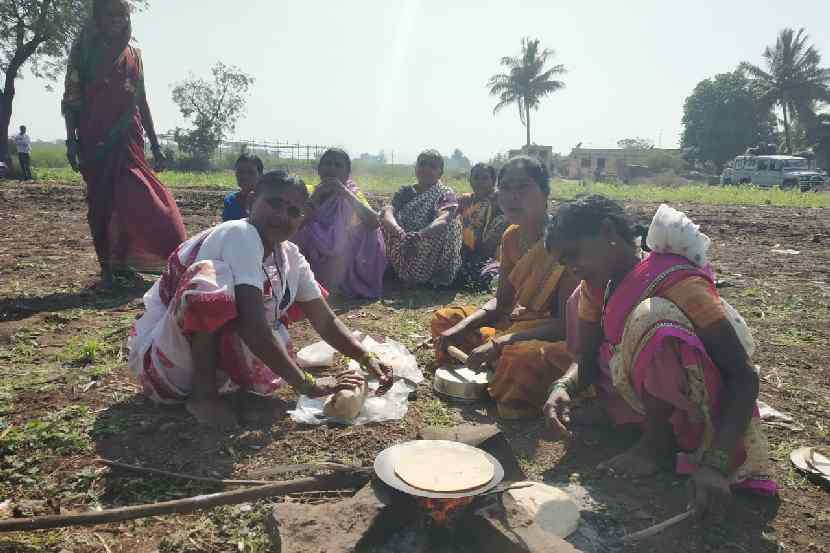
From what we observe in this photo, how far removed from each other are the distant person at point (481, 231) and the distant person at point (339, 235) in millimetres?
1029

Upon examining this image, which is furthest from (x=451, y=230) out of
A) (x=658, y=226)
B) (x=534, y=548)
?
(x=534, y=548)

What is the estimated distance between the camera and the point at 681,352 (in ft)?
7.09

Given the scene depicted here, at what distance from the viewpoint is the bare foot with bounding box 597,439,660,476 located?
2410mm

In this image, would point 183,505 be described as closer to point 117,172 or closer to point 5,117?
point 117,172

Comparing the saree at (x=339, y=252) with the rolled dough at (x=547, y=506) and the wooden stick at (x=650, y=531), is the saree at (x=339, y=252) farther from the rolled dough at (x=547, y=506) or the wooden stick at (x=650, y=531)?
the wooden stick at (x=650, y=531)

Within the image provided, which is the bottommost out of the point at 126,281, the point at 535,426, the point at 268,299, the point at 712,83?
the point at 535,426

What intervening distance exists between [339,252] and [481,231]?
166cm

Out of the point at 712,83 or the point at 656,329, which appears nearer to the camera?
the point at 656,329

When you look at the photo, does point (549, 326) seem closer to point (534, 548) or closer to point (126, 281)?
point (534, 548)

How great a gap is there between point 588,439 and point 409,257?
136 inches

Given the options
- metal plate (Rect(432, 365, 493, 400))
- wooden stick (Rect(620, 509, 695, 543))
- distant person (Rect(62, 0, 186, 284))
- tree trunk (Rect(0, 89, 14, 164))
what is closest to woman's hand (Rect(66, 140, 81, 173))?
distant person (Rect(62, 0, 186, 284))

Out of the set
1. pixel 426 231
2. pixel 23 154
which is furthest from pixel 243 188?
pixel 23 154

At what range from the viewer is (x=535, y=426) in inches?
120

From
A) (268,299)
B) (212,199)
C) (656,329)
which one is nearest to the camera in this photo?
(656,329)
